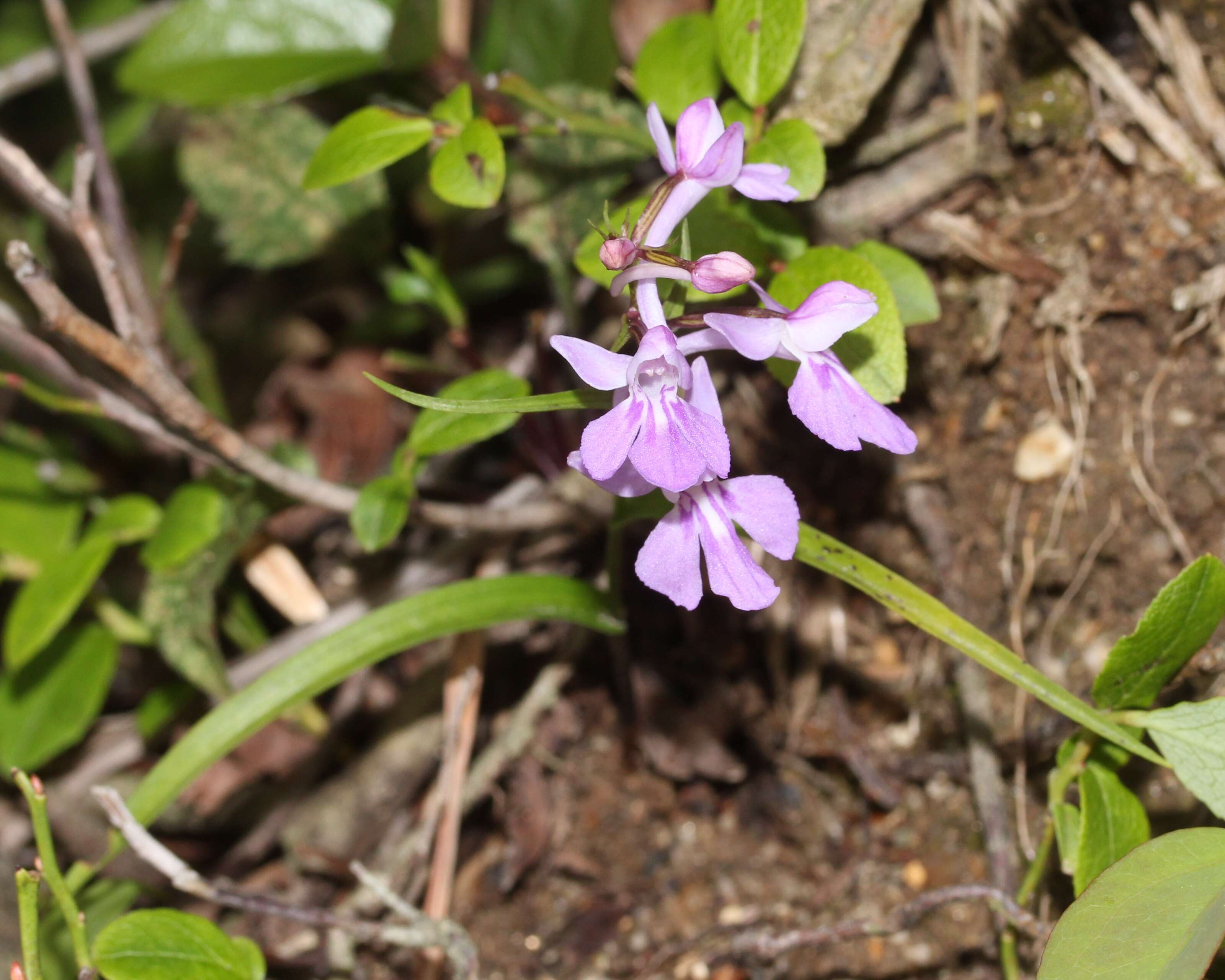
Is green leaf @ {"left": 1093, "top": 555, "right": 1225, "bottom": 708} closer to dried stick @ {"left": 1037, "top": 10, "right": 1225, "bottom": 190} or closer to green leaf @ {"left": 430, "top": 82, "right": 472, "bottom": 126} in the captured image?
dried stick @ {"left": 1037, "top": 10, "right": 1225, "bottom": 190}

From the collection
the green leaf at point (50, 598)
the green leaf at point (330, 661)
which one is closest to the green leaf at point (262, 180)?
the green leaf at point (50, 598)

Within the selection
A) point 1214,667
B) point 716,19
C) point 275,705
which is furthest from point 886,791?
point 716,19

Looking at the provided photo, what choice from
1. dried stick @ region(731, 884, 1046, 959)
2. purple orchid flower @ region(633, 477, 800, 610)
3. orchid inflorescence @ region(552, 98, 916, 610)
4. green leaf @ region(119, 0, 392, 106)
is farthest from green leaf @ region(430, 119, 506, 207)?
dried stick @ region(731, 884, 1046, 959)

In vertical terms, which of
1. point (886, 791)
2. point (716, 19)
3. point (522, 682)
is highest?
point (716, 19)

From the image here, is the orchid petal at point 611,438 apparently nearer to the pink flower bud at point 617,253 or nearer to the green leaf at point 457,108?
the pink flower bud at point 617,253

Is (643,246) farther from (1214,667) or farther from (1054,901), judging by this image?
(1054,901)

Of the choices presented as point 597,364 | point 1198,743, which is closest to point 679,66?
point 597,364

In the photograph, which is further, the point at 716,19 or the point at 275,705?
the point at 275,705

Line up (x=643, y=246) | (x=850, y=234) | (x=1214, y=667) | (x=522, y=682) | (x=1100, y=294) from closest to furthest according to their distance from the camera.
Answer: (x=643, y=246), (x=1214, y=667), (x=1100, y=294), (x=850, y=234), (x=522, y=682)
